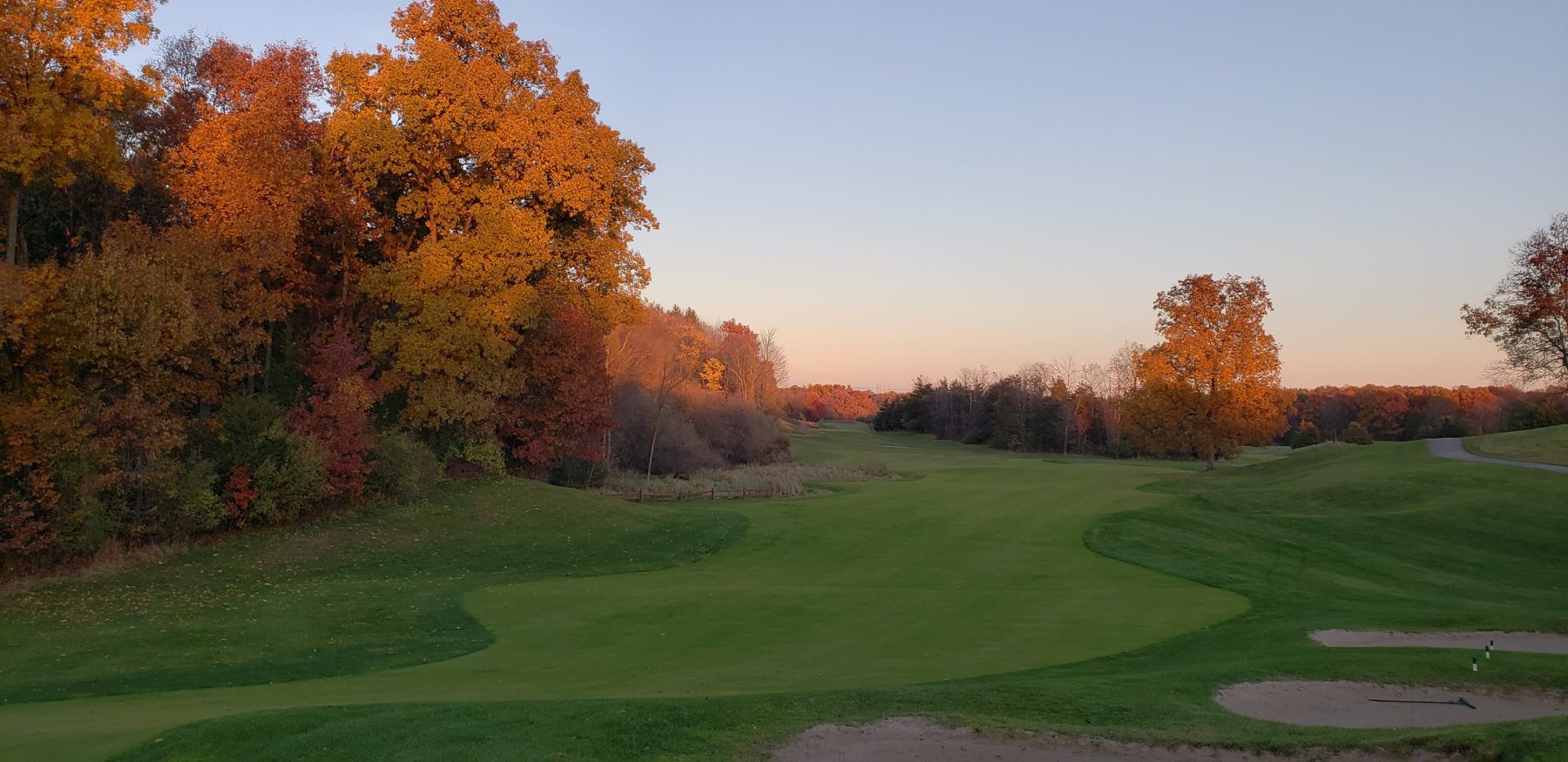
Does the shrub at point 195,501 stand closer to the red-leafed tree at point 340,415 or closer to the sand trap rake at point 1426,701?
the red-leafed tree at point 340,415

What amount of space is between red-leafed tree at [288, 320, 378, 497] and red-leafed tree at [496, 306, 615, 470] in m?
5.94

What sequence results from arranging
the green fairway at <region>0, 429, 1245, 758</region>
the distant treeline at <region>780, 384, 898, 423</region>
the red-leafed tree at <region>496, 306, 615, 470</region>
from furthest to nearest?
the distant treeline at <region>780, 384, 898, 423</region>
the red-leafed tree at <region>496, 306, 615, 470</region>
the green fairway at <region>0, 429, 1245, 758</region>

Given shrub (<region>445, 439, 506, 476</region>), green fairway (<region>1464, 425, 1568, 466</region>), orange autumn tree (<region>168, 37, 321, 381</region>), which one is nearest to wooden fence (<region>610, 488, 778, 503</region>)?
shrub (<region>445, 439, 506, 476</region>)

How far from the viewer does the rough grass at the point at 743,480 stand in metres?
42.2

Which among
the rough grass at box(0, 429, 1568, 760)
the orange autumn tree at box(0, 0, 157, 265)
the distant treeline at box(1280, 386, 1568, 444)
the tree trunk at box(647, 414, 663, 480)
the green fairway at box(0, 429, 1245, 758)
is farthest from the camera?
the distant treeline at box(1280, 386, 1568, 444)

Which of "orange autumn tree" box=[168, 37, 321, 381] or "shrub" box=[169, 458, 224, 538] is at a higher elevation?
"orange autumn tree" box=[168, 37, 321, 381]

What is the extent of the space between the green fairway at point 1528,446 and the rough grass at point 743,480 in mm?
28090

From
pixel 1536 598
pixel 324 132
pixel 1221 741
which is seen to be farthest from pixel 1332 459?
pixel 324 132

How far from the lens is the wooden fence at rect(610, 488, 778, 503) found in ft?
130

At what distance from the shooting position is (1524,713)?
1054 centimetres

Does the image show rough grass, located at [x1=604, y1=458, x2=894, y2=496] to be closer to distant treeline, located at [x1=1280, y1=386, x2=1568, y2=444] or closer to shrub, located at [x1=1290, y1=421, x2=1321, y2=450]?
distant treeline, located at [x1=1280, y1=386, x2=1568, y2=444]

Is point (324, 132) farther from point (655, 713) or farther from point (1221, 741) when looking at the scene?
point (1221, 741)

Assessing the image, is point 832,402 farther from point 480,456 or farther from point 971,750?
point 971,750

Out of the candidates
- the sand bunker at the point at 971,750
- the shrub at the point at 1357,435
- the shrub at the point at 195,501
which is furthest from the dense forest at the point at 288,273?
the shrub at the point at 1357,435
